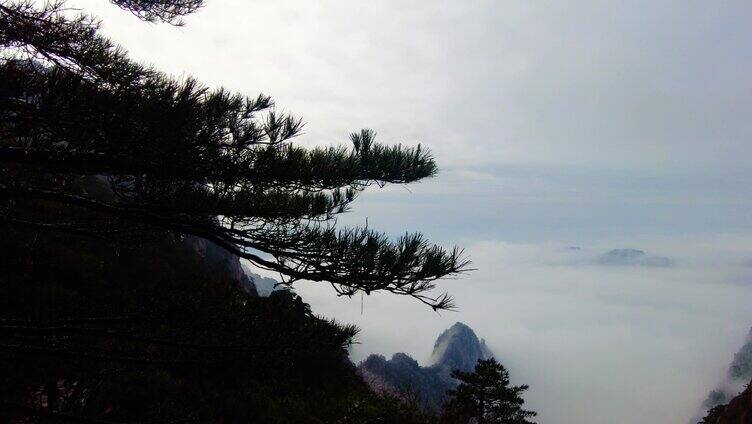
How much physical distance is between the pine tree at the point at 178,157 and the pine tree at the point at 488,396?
17.6m

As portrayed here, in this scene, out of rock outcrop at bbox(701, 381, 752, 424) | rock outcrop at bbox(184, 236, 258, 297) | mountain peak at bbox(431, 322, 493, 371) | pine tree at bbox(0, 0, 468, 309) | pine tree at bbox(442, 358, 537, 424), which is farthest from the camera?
mountain peak at bbox(431, 322, 493, 371)

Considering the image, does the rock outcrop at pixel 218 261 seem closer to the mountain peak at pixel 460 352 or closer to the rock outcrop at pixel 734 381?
the mountain peak at pixel 460 352

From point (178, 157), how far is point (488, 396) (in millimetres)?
20167

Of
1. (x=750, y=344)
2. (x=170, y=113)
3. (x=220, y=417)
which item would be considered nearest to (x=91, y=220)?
(x=170, y=113)

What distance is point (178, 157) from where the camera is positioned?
396 cm

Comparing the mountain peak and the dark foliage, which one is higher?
the dark foliage

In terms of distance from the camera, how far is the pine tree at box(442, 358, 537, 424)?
1962 centimetres

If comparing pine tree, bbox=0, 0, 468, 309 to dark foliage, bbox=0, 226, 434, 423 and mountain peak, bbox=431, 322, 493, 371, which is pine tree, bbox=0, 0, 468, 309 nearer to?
dark foliage, bbox=0, 226, 434, 423

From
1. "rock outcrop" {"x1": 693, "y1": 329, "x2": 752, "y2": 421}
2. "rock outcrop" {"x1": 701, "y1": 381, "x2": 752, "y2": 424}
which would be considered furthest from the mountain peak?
"rock outcrop" {"x1": 701, "y1": 381, "x2": 752, "y2": 424}

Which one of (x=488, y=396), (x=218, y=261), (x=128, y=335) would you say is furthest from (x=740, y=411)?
(x=218, y=261)

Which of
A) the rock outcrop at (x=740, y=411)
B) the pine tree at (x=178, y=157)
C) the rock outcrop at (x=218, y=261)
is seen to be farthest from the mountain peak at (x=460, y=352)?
the pine tree at (x=178, y=157)

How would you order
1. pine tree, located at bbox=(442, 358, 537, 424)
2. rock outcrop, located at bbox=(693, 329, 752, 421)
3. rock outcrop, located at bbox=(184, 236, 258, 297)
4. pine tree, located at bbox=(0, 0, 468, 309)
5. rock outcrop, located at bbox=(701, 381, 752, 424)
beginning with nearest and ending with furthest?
pine tree, located at bbox=(0, 0, 468, 309), pine tree, located at bbox=(442, 358, 537, 424), rock outcrop, located at bbox=(701, 381, 752, 424), rock outcrop, located at bbox=(184, 236, 258, 297), rock outcrop, located at bbox=(693, 329, 752, 421)

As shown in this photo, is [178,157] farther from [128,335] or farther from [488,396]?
[488,396]

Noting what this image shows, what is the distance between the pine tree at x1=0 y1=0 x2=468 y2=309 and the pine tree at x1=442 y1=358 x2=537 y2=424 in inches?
692
